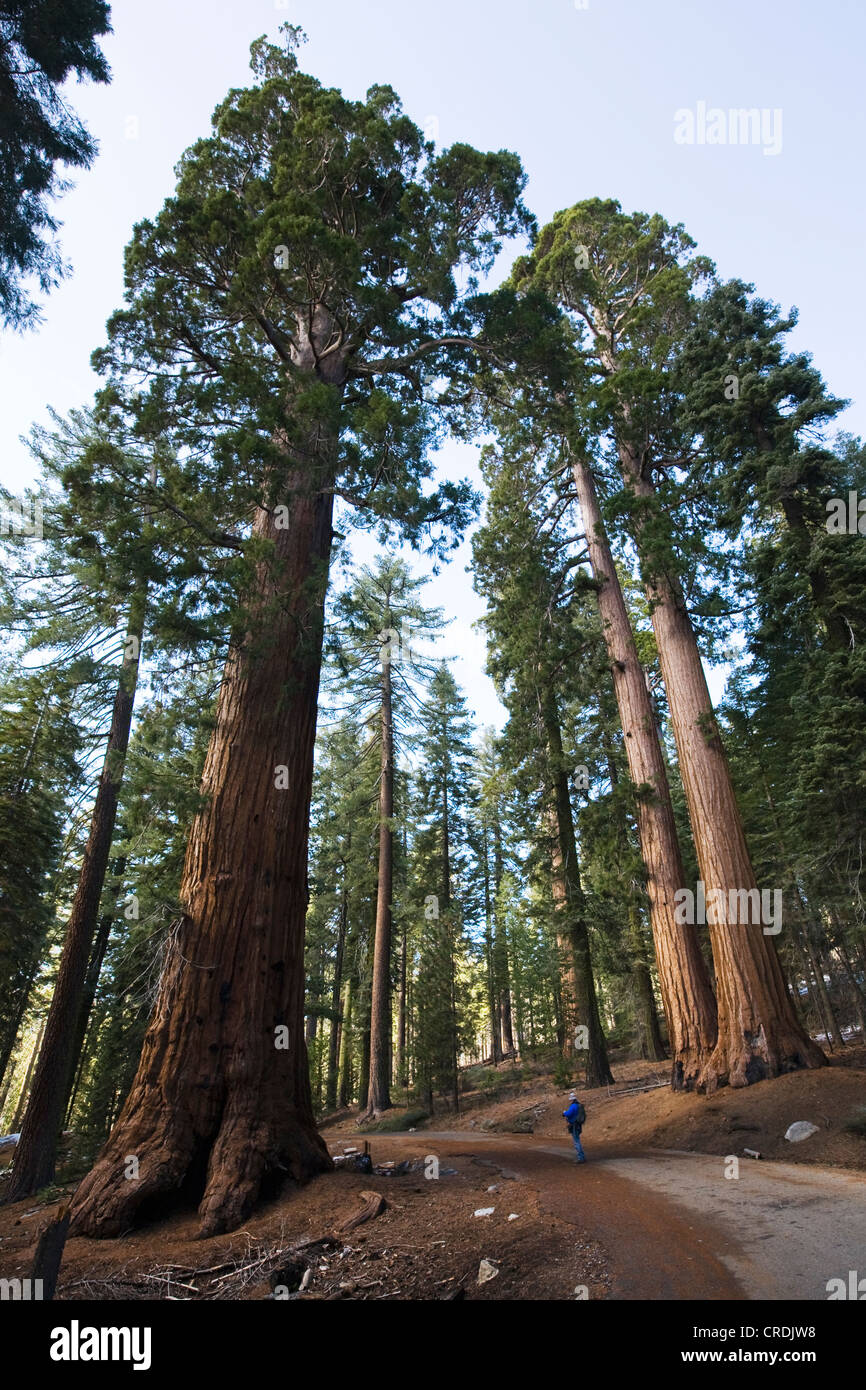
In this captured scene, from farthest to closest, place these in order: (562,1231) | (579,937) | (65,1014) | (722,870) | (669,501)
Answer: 1. (579,937)
2. (669,501)
3. (65,1014)
4. (722,870)
5. (562,1231)

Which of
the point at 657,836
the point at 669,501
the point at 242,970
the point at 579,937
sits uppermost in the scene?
the point at 669,501

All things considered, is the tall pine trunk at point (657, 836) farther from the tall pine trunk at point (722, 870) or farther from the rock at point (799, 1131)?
the rock at point (799, 1131)
